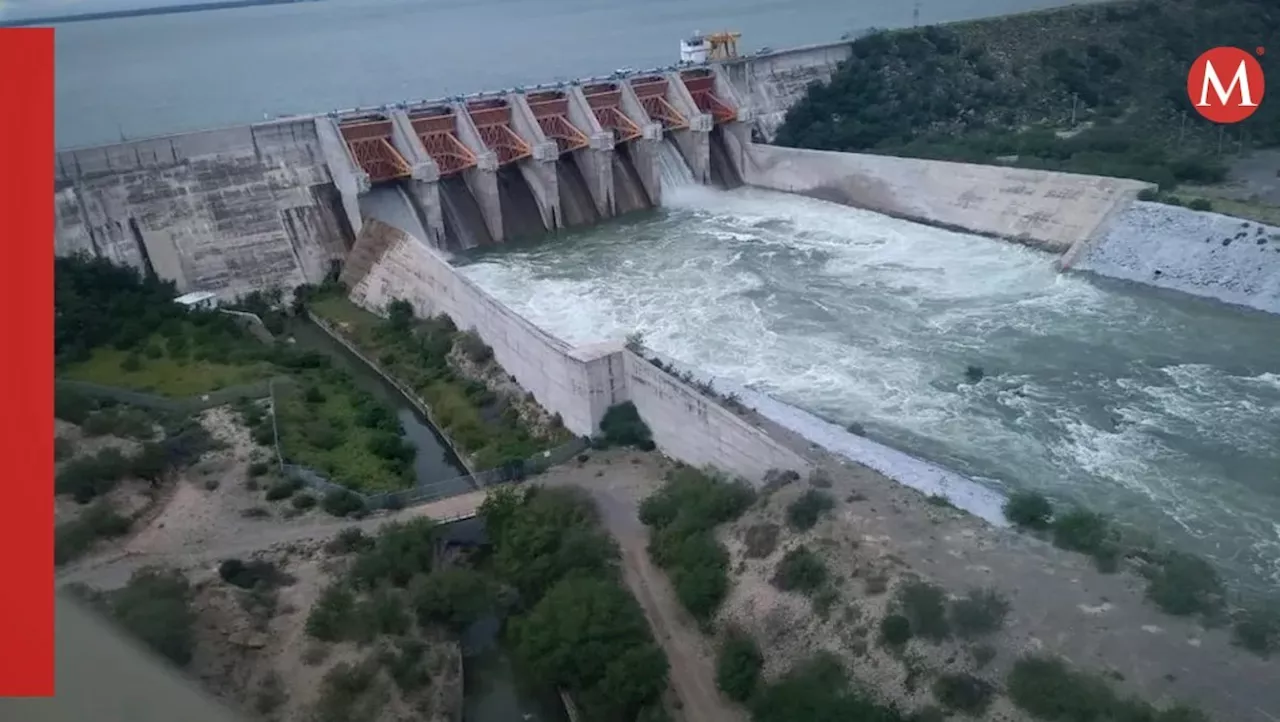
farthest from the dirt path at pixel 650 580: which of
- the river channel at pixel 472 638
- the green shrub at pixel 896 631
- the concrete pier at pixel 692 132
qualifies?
the concrete pier at pixel 692 132

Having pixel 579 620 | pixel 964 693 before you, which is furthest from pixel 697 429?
pixel 964 693

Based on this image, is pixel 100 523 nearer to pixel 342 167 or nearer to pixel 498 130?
pixel 342 167

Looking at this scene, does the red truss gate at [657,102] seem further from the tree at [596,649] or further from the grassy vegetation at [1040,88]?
the tree at [596,649]

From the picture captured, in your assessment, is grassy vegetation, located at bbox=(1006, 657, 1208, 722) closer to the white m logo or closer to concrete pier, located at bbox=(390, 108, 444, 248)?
concrete pier, located at bbox=(390, 108, 444, 248)

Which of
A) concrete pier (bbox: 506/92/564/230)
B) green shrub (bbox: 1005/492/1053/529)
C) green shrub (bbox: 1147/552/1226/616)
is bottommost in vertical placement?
green shrub (bbox: 1147/552/1226/616)

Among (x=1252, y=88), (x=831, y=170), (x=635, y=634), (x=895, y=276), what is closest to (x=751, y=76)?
(x=831, y=170)

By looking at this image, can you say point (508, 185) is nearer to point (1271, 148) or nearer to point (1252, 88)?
point (1271, 148)

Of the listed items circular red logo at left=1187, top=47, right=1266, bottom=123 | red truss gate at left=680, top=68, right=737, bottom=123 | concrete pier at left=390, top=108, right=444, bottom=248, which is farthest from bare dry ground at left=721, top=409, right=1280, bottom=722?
circular red logo at left=1187, top=47, right=1266, bottom=123
